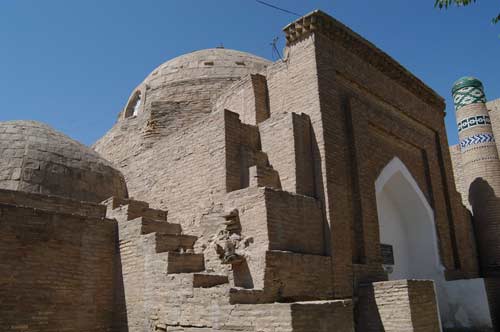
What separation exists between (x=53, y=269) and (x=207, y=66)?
9187mm

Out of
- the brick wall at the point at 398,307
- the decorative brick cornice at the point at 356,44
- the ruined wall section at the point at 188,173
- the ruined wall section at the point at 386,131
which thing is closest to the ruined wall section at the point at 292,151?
the ruined wall section at the point at 386,131

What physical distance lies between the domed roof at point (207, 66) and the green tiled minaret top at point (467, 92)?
5929 mm

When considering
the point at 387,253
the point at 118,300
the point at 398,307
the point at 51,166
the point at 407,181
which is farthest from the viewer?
the point at 407,181

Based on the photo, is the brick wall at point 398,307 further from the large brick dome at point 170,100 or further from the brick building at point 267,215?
the large brick dome at point 170,100

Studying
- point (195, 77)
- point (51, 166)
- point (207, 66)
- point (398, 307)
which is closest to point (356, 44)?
point (398, 307)

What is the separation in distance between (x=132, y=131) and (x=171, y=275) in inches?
266

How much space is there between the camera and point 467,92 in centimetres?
1397

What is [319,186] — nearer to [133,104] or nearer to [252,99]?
[252,99]

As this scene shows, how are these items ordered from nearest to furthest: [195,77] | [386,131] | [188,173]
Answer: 1. [188,173]
2. [386,131]
3. [195,77]

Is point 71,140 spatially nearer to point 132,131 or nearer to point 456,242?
point 132,131

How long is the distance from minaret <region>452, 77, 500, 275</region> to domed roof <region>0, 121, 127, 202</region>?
9.28 meters

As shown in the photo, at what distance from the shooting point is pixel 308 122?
8.57m

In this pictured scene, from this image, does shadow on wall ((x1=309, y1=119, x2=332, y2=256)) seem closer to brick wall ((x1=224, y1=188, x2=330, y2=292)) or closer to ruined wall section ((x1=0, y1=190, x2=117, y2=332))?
brick wall ((x1=224, y1=188, x2=330, y2=292))

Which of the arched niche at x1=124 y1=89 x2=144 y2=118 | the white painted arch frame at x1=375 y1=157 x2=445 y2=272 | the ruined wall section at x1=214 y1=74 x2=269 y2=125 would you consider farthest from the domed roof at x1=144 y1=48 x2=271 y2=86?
the white painted arch frame at x1=375 y1=157 x2=445 y2=272
